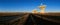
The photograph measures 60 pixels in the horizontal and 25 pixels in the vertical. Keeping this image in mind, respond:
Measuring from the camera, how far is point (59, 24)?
112 inches

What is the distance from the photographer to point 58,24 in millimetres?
2895

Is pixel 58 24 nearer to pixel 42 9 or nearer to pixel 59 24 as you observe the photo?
pixel 59 24

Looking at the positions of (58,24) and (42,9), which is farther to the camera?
(42,9)

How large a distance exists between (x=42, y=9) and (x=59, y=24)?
16561mm

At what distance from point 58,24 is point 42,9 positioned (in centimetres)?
1651

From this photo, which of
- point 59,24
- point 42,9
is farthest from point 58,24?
point 42,9

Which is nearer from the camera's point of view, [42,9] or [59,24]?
[59,24]

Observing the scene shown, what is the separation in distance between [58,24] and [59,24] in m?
0.05

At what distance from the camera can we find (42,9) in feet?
63.5
